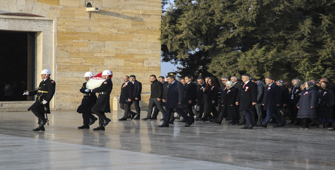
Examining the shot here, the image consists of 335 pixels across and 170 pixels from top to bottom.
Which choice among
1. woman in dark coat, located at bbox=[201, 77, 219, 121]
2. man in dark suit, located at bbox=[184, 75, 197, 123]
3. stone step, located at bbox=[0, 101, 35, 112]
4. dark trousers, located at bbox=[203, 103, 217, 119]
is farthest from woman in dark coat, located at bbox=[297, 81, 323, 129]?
stone step, located at bbox=[0, 101, 35, 112]

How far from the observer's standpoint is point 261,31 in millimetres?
31156

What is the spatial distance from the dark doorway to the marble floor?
11215 mm

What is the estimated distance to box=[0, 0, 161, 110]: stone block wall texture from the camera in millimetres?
25812

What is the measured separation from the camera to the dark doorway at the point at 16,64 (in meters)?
25.7

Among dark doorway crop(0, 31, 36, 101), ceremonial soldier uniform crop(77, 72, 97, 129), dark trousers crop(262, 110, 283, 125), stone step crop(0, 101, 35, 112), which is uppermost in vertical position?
dark doorway crop(0, 31, 36, 101)

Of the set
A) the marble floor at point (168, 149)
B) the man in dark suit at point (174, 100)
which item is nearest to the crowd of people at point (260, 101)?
the marble floor at point (168, 149)

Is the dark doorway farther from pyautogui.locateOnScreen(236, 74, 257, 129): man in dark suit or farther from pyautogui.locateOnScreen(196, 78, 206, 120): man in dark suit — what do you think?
pyautogui.locateOnScreen(236, 74, 257, 129): man in dark suit

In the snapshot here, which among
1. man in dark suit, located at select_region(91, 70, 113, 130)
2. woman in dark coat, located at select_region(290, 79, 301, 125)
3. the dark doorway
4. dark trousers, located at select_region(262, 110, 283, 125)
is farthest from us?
the dark doorway

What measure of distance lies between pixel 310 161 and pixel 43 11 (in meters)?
19.2

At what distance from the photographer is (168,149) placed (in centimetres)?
1045

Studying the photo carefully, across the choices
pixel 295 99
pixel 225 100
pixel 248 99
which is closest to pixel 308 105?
pixel 248 99

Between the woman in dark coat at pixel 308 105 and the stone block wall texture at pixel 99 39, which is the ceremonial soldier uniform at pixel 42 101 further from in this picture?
the stone block wall texture at pixel 99 39

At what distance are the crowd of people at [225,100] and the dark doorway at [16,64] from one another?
7.99 meters

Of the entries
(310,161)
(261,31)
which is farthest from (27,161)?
(261,31)
